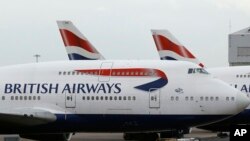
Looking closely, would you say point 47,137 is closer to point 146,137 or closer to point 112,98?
point 112,98

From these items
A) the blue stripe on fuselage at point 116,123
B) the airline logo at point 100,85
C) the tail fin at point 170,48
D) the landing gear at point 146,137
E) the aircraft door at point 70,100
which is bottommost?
the landing gear at point 146,137

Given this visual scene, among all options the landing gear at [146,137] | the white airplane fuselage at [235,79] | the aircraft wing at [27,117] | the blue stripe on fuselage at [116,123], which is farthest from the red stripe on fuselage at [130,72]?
the white airplane fuselage at [235,79]

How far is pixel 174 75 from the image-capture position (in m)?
26.7

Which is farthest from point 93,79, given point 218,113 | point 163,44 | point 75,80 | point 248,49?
point 248,49

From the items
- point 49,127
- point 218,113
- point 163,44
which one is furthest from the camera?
point 163,44

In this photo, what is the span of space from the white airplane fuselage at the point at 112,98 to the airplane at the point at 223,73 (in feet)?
10.3

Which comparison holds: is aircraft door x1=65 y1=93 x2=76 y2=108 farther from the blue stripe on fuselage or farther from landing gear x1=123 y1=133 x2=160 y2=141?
landing gear x1=123 y1=133 x2=160 y2=141

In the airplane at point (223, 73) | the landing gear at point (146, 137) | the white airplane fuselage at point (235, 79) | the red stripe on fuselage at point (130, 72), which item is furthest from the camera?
the white airplane fuselage at point (235, 79)

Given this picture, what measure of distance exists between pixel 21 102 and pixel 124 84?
4.79 m

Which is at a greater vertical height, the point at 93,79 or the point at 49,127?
the point at 93,79

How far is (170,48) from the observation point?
46.7 metres

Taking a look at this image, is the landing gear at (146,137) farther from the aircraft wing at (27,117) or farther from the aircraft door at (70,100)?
the aircraft wing at (27,117)

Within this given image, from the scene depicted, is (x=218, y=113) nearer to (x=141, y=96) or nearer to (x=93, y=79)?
(x=141, y=96)

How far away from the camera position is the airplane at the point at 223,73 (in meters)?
34.2
